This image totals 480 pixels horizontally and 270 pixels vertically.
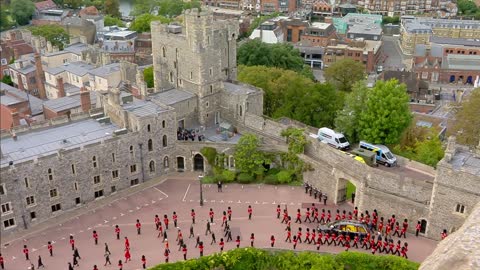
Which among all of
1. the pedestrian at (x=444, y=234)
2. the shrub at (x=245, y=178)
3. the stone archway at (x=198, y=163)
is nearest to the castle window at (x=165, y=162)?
the stone archway at (x=198, y=163)

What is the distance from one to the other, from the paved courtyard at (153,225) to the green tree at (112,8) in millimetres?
98616

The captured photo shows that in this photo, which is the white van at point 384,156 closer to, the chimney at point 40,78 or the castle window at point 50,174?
the castle window at point 50,174

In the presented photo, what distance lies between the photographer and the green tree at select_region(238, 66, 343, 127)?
177 ft

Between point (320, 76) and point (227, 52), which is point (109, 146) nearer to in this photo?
point (227, 52)

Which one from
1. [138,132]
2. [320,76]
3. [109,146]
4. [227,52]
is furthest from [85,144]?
[320,76]

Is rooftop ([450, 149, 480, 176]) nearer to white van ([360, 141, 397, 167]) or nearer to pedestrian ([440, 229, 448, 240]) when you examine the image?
pedestrian ([440, 229, 448, 240])

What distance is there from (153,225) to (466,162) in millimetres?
23735

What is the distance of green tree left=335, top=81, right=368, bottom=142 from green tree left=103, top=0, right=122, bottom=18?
3935 inches

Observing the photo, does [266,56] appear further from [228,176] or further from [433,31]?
[433,31]

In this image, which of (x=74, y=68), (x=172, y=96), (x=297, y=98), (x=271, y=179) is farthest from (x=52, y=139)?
(x=74, y=68)

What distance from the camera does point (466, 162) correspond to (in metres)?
35.5

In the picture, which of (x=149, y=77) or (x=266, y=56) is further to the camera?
(x=266, y=56)

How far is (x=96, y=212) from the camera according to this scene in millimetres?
41594

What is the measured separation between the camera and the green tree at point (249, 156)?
4525 cm
